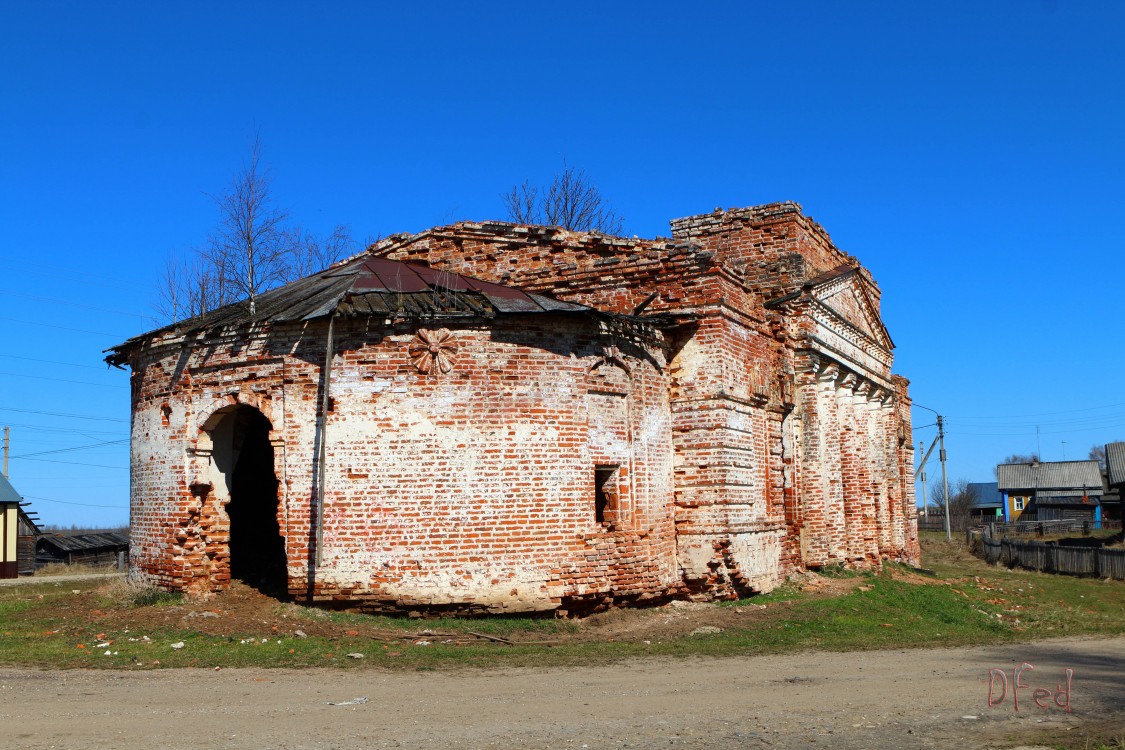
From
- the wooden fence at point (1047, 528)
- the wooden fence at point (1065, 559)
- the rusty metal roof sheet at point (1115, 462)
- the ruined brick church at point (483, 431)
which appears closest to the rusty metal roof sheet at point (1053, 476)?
the wooden fence at point (1047, 528)

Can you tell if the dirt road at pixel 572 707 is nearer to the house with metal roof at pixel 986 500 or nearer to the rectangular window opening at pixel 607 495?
the rectangular window opening at pixel 607 495

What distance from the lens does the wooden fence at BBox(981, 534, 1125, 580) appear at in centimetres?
2512

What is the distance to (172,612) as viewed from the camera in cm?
1185

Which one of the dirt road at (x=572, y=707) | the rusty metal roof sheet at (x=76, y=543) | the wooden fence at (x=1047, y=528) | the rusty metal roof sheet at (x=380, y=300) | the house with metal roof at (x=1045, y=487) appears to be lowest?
the wooden fence at (x=1047, y=528)

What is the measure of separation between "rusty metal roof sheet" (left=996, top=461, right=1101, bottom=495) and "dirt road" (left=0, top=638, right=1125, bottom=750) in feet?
187

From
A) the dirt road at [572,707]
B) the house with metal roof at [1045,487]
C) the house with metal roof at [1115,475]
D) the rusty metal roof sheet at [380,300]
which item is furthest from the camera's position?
the house with metal roof at [1045,487]

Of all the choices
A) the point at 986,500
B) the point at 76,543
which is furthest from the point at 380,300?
the point at 986,500

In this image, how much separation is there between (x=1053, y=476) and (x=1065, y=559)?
3872cm

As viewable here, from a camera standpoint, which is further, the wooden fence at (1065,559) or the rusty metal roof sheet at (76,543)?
the rusty metal roof sheet at (76,543)

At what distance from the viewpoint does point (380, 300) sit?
11.9 metres

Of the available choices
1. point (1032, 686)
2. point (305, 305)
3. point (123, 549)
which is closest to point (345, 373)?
point (305, 305)

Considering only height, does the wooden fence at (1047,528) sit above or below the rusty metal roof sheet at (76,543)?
below

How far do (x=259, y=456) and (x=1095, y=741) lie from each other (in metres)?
11.9

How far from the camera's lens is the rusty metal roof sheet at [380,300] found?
11.8 meters
